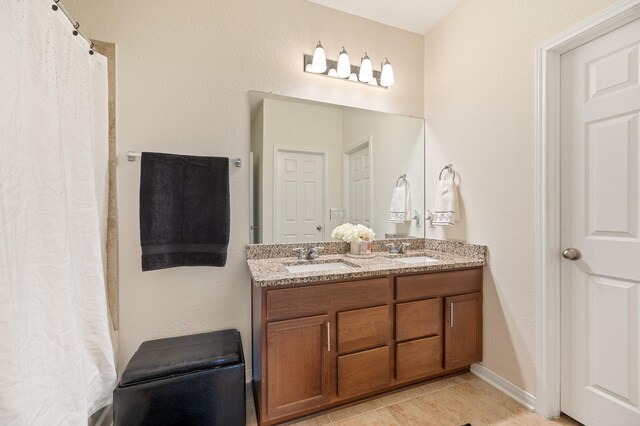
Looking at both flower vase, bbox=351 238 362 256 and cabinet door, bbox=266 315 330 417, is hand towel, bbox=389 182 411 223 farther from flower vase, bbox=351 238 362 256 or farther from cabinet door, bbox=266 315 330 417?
cabinet door, bbox=266 315 330 417

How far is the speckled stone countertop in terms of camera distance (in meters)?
1.45

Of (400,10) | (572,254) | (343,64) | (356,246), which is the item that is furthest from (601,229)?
(400,10)

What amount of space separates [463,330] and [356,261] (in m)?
0.84

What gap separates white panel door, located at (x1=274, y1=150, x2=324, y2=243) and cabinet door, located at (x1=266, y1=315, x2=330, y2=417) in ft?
2.22

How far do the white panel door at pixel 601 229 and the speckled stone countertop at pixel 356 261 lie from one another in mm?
530

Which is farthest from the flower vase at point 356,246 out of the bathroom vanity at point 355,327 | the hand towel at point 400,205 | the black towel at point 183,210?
the black towel at point 183,210

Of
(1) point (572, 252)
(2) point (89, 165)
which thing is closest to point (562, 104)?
(1) point (572, 252)

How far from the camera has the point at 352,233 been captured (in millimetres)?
2037

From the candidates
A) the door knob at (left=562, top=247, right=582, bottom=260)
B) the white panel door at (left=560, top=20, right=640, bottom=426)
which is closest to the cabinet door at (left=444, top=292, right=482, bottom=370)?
the white panel door at (left=560, top=20, right=640, bottom=426)

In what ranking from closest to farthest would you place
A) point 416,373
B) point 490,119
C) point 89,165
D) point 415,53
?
point 89,165 → point 416,373 → point 490,119 → point 415,53

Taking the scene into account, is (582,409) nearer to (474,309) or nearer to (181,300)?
(474,309)

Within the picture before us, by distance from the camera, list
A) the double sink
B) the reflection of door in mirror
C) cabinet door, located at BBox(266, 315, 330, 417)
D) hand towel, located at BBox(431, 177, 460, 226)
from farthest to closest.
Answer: the reflection of door in mirror
hand towel, located at BBox(431, 177, 460, 226)
the double sink
cabinet door, located at BBox(266, 315, 330, 417)

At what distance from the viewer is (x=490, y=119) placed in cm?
184

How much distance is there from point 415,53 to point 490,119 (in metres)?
0.97
